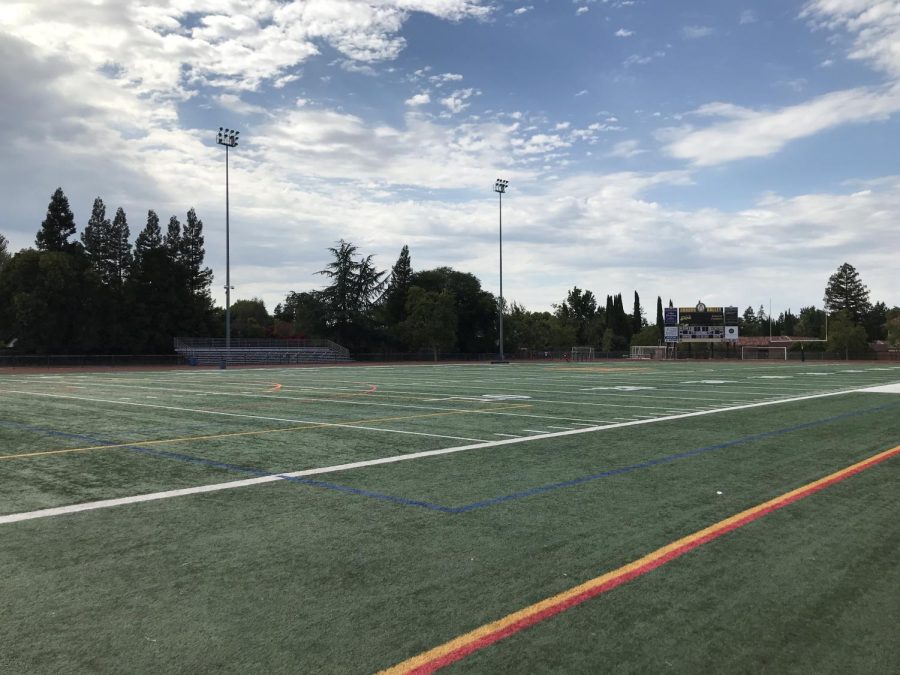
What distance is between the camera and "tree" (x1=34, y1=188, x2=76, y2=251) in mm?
66750

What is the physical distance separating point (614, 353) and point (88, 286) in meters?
59.1

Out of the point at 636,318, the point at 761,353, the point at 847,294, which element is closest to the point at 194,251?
the point at 761,353

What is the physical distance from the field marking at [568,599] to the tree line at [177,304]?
63595 mm

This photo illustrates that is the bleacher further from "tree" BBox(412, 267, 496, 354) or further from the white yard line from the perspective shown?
the white yard line

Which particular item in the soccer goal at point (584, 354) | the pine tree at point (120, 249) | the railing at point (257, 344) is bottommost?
the soccer goal at point (584, 354)

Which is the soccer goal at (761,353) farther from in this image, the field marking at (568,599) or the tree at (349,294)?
the field marking at (568,599)

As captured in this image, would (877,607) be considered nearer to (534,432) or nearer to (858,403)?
(534,432)

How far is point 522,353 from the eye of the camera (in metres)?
82.2

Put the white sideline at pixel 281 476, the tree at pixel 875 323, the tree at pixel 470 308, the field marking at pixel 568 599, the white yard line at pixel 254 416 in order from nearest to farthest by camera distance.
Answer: the field marking at pixel 568 599 < the white sideline at pixel 281 476 < the white yard line at pixel 254 416 < the tree at pixel 470 308 < the tree at pixel 875 323

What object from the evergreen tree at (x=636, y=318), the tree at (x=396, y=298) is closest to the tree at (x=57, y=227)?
the tree at (x=396, y=298)

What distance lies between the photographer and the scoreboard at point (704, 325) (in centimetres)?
7388

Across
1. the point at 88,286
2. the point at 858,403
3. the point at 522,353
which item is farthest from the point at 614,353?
the point at 858,403

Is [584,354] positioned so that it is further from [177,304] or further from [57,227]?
[57,227]

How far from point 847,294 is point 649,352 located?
224 feet
